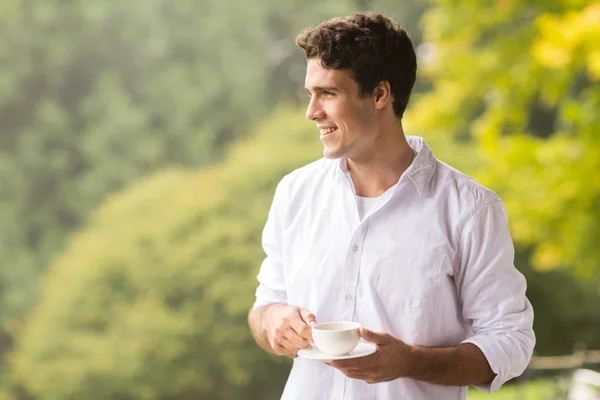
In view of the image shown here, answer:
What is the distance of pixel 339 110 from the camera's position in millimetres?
1460

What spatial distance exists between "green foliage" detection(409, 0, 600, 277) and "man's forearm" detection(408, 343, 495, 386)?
284cm

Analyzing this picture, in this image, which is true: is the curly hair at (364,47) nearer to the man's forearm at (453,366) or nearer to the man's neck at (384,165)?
the man's neck at (384,165)

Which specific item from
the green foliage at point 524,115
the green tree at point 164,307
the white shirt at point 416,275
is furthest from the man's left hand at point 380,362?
the green tree at point 164,307

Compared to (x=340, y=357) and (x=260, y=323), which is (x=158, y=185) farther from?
(x=340, y=357)

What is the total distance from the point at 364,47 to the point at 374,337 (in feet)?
1.66

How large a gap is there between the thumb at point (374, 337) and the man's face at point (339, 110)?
339 mm

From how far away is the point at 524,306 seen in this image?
143 cm

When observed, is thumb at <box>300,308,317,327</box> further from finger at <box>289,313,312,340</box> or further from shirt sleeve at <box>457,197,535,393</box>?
shirt sleeve at <box>457,197,535,393</box>

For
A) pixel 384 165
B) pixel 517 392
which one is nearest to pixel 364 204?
pixel 384 165

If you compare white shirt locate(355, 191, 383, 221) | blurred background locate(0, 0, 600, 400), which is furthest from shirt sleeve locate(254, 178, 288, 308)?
blurred background locate(0, 0, 600, 400)

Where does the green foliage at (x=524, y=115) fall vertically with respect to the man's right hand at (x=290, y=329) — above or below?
above

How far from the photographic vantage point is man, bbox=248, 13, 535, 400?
1397mm

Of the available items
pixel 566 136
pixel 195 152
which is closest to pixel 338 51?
pixel 566 136

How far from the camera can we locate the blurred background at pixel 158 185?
23.0 feet
